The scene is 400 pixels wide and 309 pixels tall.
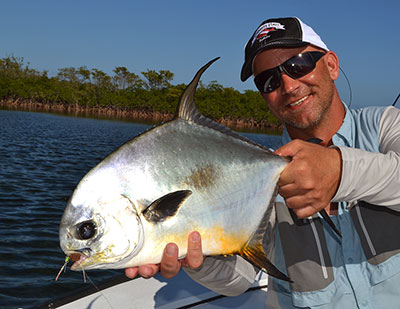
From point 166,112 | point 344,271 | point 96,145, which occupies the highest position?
point 166,112

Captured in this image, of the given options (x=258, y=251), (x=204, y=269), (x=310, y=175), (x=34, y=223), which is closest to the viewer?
(x=310, y=175)

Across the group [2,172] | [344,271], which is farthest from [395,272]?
[2,172]

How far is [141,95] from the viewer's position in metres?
84.4

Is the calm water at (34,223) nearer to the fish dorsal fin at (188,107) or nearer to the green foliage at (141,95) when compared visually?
the fish dorsal fin at (188,107)

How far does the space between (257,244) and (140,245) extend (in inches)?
23.2

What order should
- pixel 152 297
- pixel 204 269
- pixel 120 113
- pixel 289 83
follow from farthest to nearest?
1. pixel 120 113
2. pixel 152 297
3. pixel 289 83
4. pixel 204 269

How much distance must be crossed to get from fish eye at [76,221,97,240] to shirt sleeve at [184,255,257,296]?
68cm

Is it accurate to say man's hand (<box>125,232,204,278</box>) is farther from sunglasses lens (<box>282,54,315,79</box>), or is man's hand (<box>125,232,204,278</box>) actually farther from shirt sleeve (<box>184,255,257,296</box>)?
sunglasses lens (<box>282,54,315,79</box>)

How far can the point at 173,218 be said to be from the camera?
1.58 m

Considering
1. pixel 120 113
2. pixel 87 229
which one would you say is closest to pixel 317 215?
pixel 87 229

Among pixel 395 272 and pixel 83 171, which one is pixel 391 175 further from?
pixel 83 171

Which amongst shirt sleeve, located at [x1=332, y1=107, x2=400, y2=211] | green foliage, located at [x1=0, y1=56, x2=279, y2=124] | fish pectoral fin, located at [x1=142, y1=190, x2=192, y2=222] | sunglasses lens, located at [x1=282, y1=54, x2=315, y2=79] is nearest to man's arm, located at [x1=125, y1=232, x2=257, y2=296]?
fish pectoral fin, located at [x1=142, y1=190, x2=192, y2=222]

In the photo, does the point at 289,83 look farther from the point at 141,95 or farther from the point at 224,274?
the point at 141,95

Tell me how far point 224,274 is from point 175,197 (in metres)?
0.84
